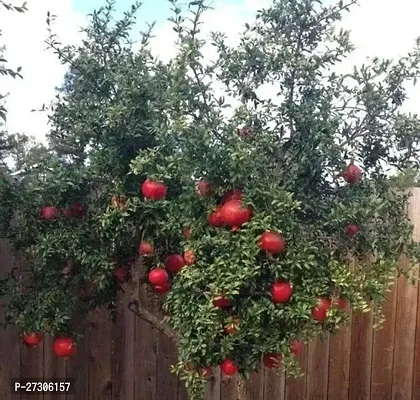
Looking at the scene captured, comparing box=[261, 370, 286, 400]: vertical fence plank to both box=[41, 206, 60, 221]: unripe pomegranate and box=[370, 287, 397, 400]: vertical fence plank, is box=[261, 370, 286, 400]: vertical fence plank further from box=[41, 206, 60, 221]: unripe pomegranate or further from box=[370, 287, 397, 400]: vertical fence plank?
box=[41, 206, 60, 221]: unripe pomegranate

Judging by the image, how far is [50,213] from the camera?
6.73 feet

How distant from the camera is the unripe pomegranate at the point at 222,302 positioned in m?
1.67

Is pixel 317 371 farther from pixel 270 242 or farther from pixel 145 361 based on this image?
pixel 270 242

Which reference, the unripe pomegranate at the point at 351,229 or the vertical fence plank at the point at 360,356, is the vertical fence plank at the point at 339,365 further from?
the unripe pomegranate at the point at 351,229

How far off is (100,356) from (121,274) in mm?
905

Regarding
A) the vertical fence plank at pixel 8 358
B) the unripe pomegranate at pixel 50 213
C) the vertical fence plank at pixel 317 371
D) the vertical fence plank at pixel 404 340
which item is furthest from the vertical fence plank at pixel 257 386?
the unripe pomegranate at pixel 50 213

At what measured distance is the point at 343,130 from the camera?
197cm

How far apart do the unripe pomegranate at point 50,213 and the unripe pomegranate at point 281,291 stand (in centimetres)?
77

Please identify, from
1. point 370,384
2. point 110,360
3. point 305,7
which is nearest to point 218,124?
point 305,7

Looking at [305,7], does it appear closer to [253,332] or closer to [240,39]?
[240,39]

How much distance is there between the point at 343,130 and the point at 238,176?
473 mm

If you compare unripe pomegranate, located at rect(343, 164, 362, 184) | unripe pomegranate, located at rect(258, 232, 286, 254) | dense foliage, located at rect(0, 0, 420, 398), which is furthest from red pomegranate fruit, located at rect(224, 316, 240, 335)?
unripe pomegranate, located at rect(343, 164, 362, 184)

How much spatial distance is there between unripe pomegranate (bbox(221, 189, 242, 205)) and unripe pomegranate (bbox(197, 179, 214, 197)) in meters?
0.04

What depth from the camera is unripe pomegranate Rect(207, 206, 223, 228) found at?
1.72m
